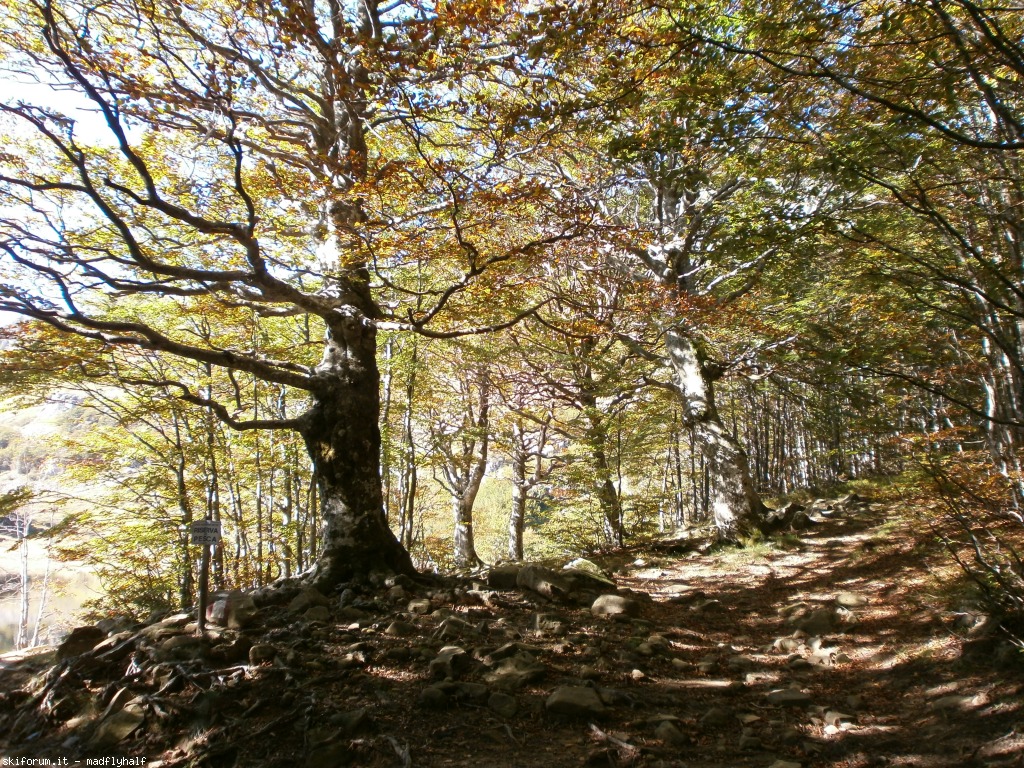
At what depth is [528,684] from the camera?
3963 mm

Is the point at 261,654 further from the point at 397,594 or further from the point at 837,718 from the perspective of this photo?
the point at 837,718

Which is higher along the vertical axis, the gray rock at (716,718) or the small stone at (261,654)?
the small stone at (261,654)

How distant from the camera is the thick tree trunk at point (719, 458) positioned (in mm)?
9906

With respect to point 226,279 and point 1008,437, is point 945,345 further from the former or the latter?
point 226,279

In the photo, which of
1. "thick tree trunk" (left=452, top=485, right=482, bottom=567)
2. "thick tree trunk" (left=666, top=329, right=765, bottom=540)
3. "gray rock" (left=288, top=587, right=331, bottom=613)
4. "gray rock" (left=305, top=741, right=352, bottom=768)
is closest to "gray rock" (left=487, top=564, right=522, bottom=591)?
"gray rock" (left=288, top=587, right=331, bottom=613)

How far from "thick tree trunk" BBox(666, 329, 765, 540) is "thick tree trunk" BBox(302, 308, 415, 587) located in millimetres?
6292

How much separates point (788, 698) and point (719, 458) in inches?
256

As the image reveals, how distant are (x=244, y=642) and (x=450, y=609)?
76.3 inches

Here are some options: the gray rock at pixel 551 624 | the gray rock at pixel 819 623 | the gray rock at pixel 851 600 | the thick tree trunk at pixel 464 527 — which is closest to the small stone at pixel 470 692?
the gray rock at pixel 551 624

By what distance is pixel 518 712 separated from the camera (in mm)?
3633

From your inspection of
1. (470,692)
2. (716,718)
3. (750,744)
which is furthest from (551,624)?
(750,744)

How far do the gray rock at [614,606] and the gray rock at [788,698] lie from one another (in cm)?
A: 192

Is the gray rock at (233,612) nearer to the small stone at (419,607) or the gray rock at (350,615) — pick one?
the gray rock at (350,615)

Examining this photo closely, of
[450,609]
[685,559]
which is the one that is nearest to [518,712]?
[450,609]
